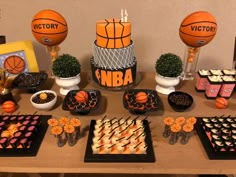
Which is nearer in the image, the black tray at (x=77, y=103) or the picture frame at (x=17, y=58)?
the black tray at (x=77, y=103)

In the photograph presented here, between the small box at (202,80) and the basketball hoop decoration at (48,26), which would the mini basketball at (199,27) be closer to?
the small box at (202,80)

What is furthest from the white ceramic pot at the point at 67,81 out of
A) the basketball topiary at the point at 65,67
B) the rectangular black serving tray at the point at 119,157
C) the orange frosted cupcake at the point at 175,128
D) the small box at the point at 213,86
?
the small box at the point at 213,86

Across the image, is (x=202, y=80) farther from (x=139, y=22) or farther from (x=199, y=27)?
(x=139, y=22)

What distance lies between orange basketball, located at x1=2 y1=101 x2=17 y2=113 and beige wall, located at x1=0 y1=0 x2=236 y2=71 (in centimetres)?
65

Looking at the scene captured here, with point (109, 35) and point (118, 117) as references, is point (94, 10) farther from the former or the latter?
point (118, 117)

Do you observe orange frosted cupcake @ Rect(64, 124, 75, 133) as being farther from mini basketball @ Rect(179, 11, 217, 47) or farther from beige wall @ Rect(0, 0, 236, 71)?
beige wall @ Rect(0, 0, 236, 71)

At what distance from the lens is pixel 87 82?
1225 millimetres

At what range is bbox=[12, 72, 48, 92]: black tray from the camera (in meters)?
1.09

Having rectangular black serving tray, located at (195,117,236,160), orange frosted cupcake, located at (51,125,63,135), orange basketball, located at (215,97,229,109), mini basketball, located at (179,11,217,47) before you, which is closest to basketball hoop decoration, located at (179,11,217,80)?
mini basketball, located at (179,11,217,47)

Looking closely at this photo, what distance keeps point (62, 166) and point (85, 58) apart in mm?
944


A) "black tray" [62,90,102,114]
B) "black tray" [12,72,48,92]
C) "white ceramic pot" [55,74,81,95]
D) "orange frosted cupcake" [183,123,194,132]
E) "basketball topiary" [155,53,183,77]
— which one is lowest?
"black tray" [62,90,102,114]

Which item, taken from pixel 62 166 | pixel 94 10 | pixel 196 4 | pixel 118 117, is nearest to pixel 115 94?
pixel 118 117

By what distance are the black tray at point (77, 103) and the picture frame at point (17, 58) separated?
32cm

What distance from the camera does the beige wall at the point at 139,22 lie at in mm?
1395
